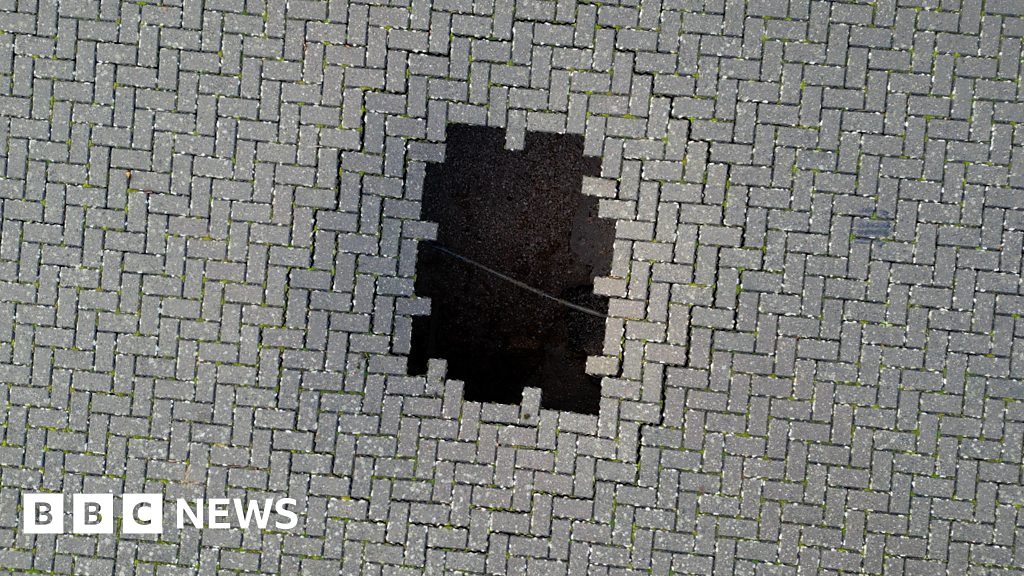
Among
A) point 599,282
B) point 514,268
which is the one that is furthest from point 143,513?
point 599,282

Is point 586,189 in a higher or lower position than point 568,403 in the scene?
higher

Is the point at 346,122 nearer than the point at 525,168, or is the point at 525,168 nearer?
the point at 346,122

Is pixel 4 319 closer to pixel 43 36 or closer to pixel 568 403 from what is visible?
pixel 43 36

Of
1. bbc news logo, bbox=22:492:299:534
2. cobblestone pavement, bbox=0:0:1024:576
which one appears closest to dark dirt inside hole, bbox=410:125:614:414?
cobblestone pavement, bbox=0:0:1024:576

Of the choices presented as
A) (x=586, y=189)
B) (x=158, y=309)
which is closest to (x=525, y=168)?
(x=586, y=189)

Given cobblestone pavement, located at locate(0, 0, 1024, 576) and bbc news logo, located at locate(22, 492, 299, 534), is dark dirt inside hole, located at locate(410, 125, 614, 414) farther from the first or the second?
bbc news logo, located at locate(22, 492, 299, 534)

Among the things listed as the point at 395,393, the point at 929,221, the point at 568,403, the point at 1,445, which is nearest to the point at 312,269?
the point at 395,393

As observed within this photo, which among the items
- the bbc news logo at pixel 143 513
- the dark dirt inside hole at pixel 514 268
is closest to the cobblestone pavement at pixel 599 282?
the bbc news logo at pixel 143 513

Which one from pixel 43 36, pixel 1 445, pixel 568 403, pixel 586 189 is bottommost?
pixel 1 445
